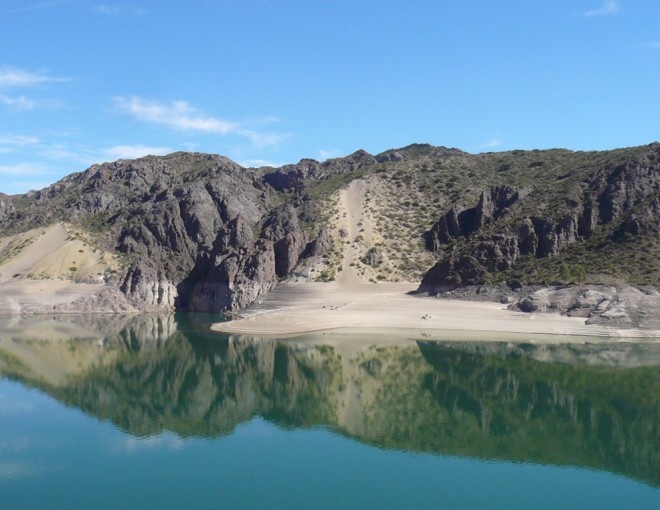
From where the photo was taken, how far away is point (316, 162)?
17138cm

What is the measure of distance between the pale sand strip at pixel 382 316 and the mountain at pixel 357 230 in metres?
4.28

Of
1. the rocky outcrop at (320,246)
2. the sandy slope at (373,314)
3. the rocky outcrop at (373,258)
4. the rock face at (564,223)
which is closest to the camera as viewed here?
the sandy slope at (373,314)

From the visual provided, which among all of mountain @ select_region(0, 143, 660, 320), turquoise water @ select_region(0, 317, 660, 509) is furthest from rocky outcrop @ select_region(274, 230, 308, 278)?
turquoise water @ select_region(0, 317, 660, 509)

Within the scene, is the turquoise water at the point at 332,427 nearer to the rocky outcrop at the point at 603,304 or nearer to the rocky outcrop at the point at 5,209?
the rocky outcrop at the point at 603,304

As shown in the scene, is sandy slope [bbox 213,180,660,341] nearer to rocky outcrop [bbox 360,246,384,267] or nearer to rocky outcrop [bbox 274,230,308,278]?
rocky outcrop [bbox 360,246,384,267]

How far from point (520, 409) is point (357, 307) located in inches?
1736

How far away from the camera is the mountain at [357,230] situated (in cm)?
8531

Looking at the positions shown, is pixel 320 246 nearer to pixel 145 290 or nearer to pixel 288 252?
pixel 288 252

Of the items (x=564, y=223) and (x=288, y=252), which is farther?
(x=288, y=252)

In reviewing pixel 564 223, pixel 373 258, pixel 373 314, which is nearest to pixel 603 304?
pixel 564 223

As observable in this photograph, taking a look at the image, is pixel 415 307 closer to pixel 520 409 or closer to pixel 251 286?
pixel 251 286

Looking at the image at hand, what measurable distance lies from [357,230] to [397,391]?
6720cm

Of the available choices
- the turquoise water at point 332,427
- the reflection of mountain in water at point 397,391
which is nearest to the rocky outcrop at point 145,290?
the reflection of mountain in water at point 397,391

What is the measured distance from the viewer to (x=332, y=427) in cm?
3978
